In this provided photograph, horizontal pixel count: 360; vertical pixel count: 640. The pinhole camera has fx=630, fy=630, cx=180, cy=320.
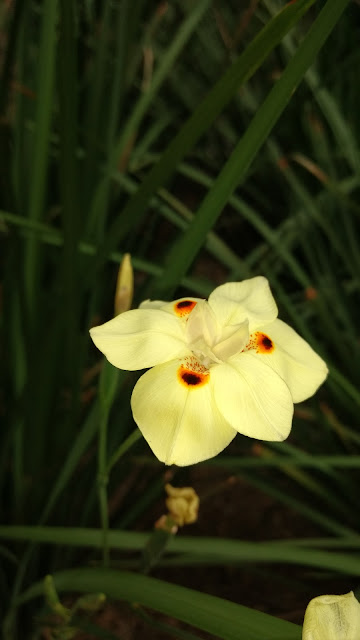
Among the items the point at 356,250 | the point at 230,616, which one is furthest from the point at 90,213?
the point at 230,616

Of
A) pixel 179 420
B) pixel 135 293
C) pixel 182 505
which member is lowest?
pixel 135 293

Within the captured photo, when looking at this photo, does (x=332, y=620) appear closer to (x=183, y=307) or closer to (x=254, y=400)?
(x=254, y=400)

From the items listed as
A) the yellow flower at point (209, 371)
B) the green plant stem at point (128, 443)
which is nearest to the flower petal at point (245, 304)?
the yellow flower at point (209, 371)

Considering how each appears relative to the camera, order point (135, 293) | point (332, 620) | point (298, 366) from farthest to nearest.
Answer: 1. point (135, 293)
2. point (298, 366)
3. point (332, 620)

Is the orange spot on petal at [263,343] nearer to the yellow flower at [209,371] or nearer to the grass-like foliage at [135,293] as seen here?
the yellow flower at [209,371]

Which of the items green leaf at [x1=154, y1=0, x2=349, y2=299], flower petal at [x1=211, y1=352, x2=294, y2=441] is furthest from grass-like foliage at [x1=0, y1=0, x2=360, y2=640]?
flower petal at [x1=211, y1=352, x2=294, y2=441]

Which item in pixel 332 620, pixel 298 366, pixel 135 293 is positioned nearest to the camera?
pixel 332 620

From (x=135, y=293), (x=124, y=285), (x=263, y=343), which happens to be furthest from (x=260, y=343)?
(x=135, y=293)
